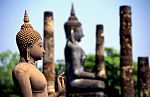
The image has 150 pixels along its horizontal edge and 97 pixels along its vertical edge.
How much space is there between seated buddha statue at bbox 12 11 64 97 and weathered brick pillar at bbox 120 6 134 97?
9.34m

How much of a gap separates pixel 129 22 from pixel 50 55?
2.60 meters

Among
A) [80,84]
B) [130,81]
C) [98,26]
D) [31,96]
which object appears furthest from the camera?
[98,26]

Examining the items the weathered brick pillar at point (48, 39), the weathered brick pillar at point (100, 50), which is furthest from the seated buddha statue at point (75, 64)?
the weathered brick pillar at point (48, 39)

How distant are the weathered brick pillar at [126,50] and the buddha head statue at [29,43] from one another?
947cm

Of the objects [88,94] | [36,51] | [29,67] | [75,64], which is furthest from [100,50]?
[29,67]

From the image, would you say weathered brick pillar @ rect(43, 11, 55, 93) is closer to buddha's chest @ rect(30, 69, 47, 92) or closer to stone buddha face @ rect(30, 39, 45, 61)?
stone buddha face @ rect(30, 39, 45, 61)

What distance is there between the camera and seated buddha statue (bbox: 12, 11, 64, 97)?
4.83m

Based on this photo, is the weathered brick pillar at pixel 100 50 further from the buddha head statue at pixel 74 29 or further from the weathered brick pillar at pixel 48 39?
the weathered brick pillar at pixel 48 39

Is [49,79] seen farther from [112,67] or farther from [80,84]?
[112,67]

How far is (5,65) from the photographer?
4719 cm

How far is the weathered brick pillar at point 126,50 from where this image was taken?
14.5m

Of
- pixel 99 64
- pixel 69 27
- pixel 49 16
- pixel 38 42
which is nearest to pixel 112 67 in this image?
pixel 99 64

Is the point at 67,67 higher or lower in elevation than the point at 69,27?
lower

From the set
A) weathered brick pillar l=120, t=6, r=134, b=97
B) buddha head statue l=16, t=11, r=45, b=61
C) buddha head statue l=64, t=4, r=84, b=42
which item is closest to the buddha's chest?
buddha head statue l=16, t=11, r=45, b=61
